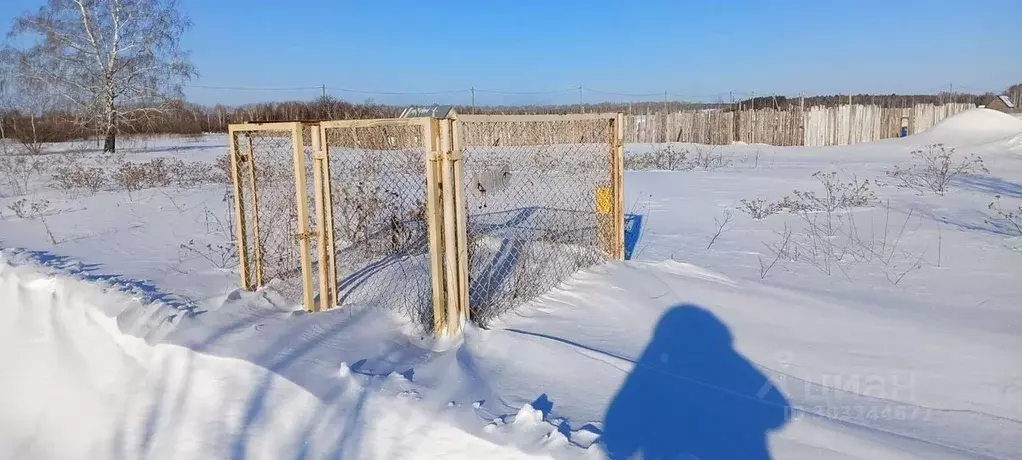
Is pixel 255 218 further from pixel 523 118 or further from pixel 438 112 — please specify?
pixel 523 118

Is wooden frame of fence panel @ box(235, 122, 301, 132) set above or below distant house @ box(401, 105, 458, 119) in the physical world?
below

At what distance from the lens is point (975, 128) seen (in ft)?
76.6

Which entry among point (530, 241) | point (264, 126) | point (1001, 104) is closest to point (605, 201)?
point (530, 241)

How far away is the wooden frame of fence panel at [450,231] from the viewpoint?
427cm

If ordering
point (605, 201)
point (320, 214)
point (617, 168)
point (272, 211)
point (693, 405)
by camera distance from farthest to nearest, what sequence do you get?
point (272, 211) → point (605, 201) → point (617, 168) → point (320, 214) → point (693, 405)

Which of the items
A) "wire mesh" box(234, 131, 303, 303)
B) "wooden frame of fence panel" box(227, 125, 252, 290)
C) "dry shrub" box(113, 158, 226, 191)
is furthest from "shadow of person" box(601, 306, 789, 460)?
"dry shrub" box(113, 158, 226, 191)

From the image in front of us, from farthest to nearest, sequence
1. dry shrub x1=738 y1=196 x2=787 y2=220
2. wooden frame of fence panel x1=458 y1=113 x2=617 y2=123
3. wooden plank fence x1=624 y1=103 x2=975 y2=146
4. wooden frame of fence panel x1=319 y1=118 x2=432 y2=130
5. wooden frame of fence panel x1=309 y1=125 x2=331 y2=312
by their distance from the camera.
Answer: wooden plank fence x1=624 y1=103 x2=975 y2=146 → dry shrub x1=738 y1=196 x2=787 y2=220 → wooden frame of fence panel x1=309 y1=125 x2=331 y2=312 → wooden frame of fence panel x1=458 y1=113 x2=617 y2=123 → wooden frame of fence panel x1=319 y1=118 x2=432 y2=130

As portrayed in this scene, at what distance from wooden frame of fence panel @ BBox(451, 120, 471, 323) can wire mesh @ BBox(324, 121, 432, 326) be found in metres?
0.20

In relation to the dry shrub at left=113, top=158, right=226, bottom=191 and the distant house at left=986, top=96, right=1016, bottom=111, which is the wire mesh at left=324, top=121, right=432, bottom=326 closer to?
the dry shrub at left=113, top=158, right=226, bottom=191

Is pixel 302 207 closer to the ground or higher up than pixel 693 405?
higher up

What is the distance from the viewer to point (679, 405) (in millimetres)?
3436

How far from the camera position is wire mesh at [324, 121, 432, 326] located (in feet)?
17.1

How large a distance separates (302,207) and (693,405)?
314cm

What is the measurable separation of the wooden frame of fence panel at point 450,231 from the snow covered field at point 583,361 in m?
0.15
